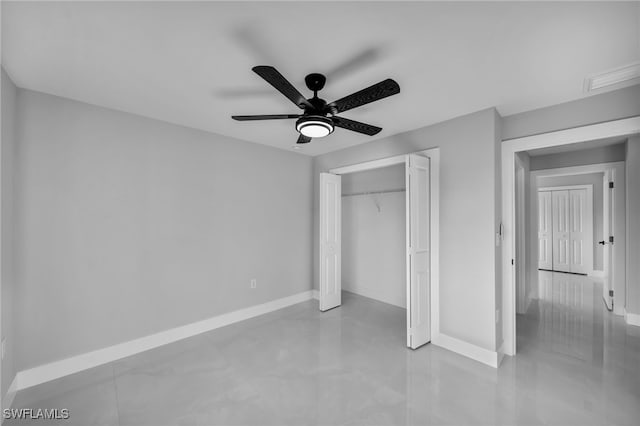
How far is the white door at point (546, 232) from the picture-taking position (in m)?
7.03

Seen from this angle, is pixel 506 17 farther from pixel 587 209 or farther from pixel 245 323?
pixel 587 209

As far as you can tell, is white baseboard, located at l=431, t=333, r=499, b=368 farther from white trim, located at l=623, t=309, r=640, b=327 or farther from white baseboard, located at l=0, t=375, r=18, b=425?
white baseboard, located at l=0, t=375, r=18, b=425

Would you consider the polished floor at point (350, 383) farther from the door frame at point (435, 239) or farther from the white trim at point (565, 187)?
the white trim at point (565, 187)

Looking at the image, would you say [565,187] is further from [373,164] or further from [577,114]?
[373,164]

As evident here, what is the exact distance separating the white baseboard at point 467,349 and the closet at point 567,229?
6.09 meters

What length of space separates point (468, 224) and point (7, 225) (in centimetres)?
424

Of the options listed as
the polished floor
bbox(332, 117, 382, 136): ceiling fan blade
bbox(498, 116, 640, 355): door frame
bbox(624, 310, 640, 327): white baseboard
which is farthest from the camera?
bbox(624, 310, 640, 327): white baseboard

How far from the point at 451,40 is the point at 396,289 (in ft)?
11.8

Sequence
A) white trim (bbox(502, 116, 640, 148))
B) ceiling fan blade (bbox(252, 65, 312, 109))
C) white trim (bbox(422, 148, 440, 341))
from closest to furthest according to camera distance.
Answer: ceiling fan blade (bbox(252, 65, 312, 109)), white trim (bbox(502, 116, 640, 148)), white trim (bbox(422, 148, 440, 341))

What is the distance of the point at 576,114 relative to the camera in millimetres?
2523

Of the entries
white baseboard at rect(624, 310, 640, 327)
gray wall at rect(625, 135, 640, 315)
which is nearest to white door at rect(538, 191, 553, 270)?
gray wall at rect(625, 135, 640, 315)

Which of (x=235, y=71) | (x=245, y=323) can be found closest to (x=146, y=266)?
(x=245, y=323)

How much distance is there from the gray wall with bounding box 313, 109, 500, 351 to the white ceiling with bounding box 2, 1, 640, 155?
375 millimetres

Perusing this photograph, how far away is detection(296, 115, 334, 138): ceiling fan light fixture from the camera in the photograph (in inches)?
80.0
